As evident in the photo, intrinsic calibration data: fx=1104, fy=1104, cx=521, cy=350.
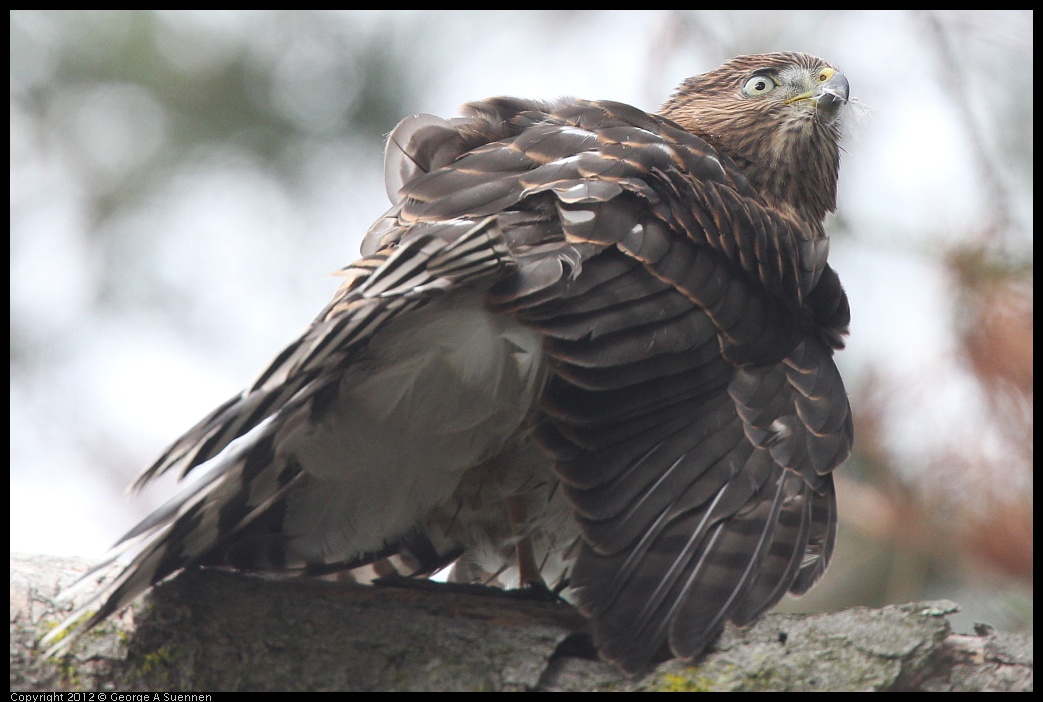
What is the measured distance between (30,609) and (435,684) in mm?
947

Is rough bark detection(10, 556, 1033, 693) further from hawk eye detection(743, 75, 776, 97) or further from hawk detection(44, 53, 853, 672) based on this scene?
hawk eye detection(743, 75, 776, 97)

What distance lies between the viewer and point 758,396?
279 centimetres

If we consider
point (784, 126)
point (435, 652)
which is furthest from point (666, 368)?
point (784, 126)

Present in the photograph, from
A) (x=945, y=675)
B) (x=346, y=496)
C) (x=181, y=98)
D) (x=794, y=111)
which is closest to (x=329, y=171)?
(x=181, y=98)

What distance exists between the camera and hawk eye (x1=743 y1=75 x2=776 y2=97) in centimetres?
403

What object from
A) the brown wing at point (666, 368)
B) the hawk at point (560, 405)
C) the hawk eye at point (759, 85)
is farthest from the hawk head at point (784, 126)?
the brown wing at point (666, 368)

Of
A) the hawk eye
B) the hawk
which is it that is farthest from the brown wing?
the hawk eye

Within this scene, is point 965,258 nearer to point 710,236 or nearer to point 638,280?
point 710,236

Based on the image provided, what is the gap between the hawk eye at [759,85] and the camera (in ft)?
13.2

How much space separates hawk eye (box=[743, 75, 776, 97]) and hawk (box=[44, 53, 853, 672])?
2.85 feet

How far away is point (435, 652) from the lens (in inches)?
95.7

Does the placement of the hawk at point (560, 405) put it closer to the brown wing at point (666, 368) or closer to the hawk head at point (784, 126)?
the brown wing at point (666, 368)

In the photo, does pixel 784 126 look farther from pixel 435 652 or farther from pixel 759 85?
pixel 435 652

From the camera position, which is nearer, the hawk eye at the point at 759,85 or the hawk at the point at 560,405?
the hawk at the point at 560,405
